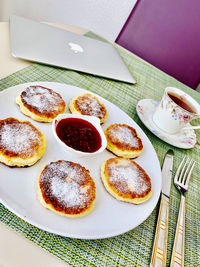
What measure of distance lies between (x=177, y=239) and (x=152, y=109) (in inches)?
33.8

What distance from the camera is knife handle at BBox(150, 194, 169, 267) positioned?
30.8 inches

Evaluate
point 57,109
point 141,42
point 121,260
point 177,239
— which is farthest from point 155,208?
point 141,42

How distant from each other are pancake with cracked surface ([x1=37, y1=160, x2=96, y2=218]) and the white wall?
3095 millimetres

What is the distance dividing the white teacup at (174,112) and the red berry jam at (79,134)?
50 centimetres

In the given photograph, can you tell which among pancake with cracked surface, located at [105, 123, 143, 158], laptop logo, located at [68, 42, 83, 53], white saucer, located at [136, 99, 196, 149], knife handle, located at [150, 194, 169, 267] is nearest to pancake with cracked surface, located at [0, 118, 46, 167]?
pancake with cracked surface, located at [105, 123, 143, 158]

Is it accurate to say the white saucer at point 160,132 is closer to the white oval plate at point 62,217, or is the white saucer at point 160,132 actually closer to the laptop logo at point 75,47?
the white oval plate at point 62,217

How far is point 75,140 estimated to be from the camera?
104 cm

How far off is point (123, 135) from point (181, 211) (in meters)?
0.44

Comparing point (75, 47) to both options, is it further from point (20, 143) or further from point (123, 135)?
point (20, 143)

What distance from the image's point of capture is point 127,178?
0.97 metres

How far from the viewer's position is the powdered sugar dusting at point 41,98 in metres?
1.07

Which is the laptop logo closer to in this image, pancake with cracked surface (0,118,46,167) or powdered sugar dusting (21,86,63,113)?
powdered sugar dusting (21,86,63,113)

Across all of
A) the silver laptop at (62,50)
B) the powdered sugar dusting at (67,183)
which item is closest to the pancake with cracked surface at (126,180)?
the powdered sugar dusting at (67,183)

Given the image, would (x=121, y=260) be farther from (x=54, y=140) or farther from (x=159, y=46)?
(x=159, y=46)
